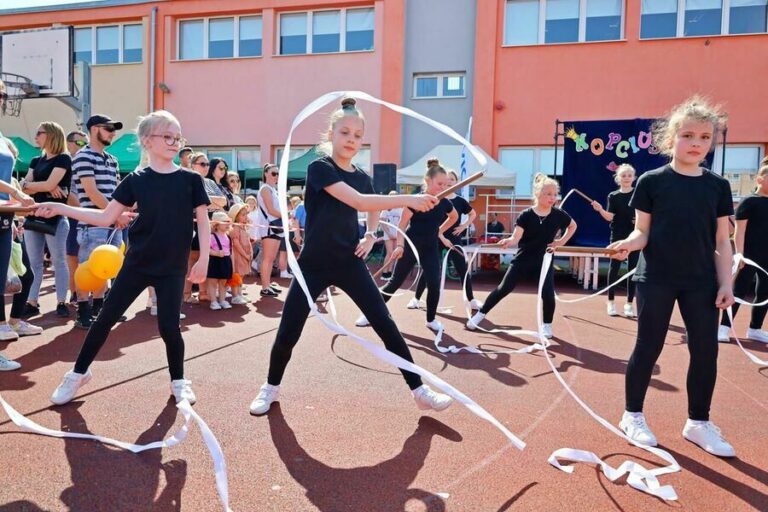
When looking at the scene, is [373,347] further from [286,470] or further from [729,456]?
[729,456]

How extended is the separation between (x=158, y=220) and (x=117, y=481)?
62.8 inches

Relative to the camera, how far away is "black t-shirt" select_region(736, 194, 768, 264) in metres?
5.97

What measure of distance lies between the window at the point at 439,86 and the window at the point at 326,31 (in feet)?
6.52

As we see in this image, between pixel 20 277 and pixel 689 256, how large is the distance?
5.95 metres

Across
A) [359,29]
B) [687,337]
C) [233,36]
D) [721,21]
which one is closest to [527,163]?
[721,21]

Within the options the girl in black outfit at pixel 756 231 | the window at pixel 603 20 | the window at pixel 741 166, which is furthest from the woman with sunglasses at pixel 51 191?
the window at pixel 741 166

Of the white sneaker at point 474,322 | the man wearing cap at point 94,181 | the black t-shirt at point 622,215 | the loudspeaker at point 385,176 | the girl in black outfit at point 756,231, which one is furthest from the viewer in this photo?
the loudspeaker at point 385,176

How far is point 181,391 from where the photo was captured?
12.4 feet

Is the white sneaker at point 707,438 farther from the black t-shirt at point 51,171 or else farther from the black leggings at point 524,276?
the black t-shirt at point 51,171

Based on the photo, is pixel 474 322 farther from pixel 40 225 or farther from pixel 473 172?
pixel 473 172

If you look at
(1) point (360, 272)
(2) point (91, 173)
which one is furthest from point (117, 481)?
(2) point (91, 173)

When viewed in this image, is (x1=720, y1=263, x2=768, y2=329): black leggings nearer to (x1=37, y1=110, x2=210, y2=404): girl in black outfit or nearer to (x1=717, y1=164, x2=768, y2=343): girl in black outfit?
(x1=717, y1=164, x2=768, y2=343): girl in black outfit

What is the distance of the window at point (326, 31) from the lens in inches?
724

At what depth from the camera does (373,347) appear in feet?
9.60
